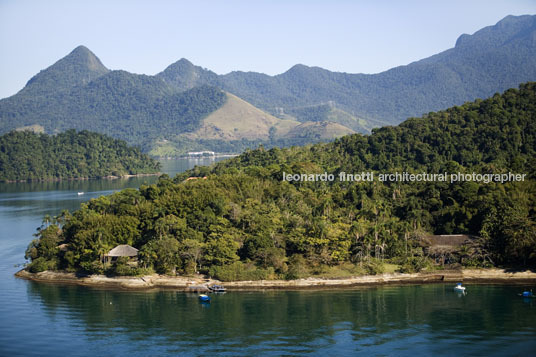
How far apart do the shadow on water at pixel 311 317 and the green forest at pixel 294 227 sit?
391cm

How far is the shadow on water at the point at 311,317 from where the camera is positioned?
36500 millimetres

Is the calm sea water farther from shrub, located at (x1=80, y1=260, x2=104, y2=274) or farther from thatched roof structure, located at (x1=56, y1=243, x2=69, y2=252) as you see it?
thatched roof structure, located at (x1=56, y1=243, x2=69, y2=252)

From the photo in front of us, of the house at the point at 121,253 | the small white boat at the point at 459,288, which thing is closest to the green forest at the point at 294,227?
the house at the point at 121,253

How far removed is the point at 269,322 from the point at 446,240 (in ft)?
70.2

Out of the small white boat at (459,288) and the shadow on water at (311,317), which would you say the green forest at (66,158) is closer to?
the shadow on water at (311,317)

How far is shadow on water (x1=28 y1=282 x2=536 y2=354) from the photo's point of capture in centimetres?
3650

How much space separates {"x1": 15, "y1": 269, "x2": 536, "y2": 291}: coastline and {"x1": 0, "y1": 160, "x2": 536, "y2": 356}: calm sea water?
1307 millimetres

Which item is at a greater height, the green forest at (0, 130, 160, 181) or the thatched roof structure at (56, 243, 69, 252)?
the green forest at (0, 130, 160, 181)

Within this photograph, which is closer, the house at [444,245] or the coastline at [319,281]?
the coastline at [319,281]

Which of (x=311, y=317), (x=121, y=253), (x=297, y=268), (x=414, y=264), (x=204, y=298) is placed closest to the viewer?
(x=311, y=317)

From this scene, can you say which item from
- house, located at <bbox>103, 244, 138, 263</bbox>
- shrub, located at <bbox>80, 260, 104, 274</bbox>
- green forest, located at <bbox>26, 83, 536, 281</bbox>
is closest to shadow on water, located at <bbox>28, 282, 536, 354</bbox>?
shrub, located at <bbox>80, 260, 104, 274</bbox>

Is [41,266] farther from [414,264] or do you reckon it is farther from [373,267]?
[414,264]

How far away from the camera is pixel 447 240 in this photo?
53031mm

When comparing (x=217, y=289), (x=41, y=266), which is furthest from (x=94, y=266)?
(x=217, y=289)
